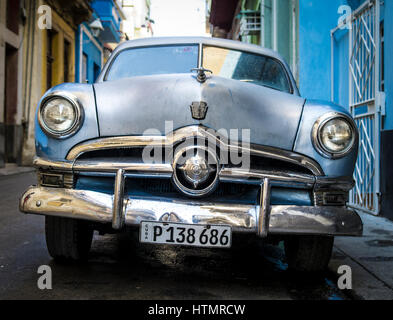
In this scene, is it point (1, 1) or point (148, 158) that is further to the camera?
point (1, 1)

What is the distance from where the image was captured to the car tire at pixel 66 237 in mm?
2850

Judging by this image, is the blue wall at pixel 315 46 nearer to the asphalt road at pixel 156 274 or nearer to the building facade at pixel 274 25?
the building facade at pixel 274 25

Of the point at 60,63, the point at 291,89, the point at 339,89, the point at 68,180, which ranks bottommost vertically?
the point at 68,180

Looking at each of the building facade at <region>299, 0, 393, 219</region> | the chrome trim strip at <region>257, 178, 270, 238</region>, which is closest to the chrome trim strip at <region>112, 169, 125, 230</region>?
the chrome trim strip at <region>257, 178, 270, 238</region>

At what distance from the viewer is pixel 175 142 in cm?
257

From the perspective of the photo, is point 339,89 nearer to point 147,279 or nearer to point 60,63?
point 147,279

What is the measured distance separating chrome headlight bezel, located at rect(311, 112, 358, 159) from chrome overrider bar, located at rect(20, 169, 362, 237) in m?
0.32

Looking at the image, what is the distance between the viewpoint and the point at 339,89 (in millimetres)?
7992

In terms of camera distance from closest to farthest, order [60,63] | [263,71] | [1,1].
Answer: [263,71]
[1,1]
[60,63]

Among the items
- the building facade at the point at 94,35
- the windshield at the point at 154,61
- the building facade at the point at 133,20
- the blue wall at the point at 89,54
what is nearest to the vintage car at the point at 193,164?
the windshield at the point at 154,61

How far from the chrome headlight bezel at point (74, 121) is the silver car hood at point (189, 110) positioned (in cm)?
11

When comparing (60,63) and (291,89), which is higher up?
(60,63)
